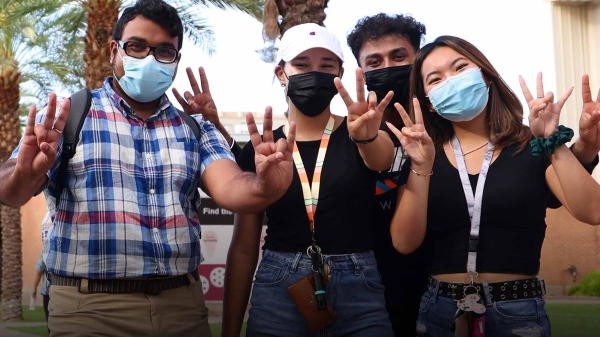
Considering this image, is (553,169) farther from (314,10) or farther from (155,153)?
(314,10)

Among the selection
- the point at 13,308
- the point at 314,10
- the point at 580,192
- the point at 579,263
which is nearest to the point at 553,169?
the point at 580,192

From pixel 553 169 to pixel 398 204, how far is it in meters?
0.71

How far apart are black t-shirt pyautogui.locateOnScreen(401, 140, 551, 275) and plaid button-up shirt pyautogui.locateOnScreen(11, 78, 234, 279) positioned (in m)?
1.04

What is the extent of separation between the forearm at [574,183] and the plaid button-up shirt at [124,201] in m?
1.48

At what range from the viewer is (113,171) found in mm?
3268

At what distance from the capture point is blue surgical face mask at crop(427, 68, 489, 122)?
362 cm

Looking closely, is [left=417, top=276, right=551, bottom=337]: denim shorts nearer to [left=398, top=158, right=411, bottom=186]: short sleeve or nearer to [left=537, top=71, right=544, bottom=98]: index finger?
[left=398, top=158, right=411, bottom=186]: short sleeve

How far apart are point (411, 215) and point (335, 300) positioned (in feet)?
1.72

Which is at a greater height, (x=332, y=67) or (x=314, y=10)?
(x=314, y=10)

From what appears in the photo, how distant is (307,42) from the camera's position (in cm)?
362

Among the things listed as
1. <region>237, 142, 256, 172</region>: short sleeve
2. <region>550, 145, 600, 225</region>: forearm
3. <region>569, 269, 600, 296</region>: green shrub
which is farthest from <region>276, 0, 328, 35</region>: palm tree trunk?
<region>569, 269, 600, 296</region>: green shrub

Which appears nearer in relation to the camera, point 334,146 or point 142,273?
point 142,273

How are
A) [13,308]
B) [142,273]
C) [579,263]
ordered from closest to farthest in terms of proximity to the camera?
[142,273], [13,308], [579,263]

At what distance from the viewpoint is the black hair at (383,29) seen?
4340mm
